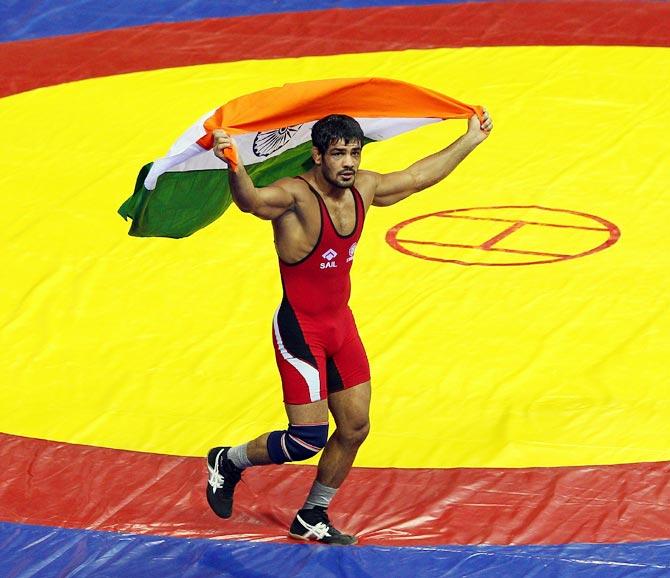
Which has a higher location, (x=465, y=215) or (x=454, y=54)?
(x=454, y=54)

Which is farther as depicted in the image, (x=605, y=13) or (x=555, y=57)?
(x=605, y=13)

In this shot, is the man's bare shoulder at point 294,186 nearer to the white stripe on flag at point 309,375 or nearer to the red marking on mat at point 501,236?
the white stripe on flag at point 309,375

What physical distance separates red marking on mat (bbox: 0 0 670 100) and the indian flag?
274 inches

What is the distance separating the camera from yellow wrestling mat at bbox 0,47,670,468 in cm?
845

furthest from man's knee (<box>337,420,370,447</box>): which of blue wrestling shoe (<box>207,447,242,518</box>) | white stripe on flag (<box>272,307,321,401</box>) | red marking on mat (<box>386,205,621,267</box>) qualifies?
red marking on mat (<box>386,205,621,267</box>)

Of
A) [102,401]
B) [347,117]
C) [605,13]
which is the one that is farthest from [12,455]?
[605,13]

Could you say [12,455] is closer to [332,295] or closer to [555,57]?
[332,295]

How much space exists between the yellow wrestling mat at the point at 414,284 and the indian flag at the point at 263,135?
4.26 ft

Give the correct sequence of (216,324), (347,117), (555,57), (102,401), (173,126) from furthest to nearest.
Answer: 1. (555,57)
2. (173,126)
3. (216,324)
4. (102,401)
5. (347,117)

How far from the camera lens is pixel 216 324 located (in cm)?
970

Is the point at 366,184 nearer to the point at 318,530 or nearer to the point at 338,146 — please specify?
the point at 338,146

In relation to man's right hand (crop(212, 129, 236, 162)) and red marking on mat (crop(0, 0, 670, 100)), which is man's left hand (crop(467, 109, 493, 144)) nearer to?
man's right hand (crop(212, 129, 236, 162))

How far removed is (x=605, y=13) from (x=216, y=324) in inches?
266

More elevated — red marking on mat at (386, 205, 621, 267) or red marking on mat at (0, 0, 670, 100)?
red marking on mat at (0, 0, 670, 100)
